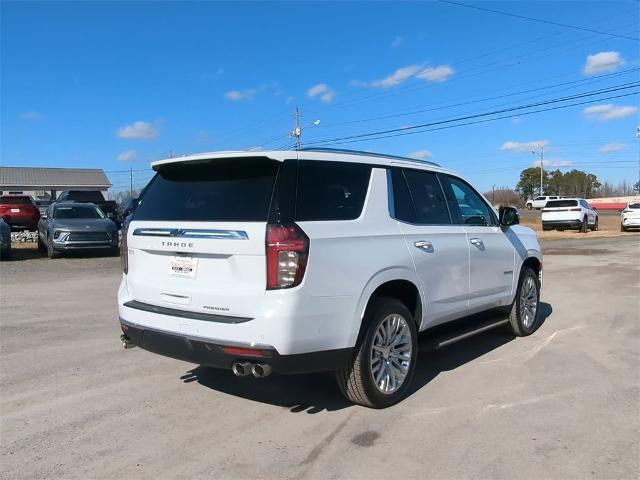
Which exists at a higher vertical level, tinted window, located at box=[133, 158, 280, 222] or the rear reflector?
tinted window, located at box=[133, 158, 280, 222]

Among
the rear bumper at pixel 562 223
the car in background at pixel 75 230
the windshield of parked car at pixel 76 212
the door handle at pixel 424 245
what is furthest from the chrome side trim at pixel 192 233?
the rear bumper at pixel 562 223

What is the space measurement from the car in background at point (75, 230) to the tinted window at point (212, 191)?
39.1 ft

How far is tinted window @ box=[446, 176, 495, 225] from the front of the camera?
19.1 feet

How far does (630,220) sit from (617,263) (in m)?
17.8

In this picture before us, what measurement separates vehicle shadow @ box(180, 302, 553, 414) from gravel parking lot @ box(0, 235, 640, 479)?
0.02m

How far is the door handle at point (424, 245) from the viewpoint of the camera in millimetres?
4856

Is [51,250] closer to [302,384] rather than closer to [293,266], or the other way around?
[302,384]

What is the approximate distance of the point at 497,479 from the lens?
11.2 ft

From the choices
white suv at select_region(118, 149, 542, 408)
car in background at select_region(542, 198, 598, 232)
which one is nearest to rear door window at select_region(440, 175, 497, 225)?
white suv at select_region(118, 149, 542, 408)

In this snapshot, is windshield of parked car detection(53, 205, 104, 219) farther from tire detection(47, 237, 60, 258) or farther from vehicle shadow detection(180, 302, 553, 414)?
vehicle shadow detection(180, 302, 553, 414)

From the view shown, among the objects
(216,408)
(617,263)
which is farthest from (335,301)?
(617,263)

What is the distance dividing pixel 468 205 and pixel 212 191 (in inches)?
116

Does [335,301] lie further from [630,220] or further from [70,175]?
[70,175]

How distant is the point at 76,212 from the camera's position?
54.4ft
